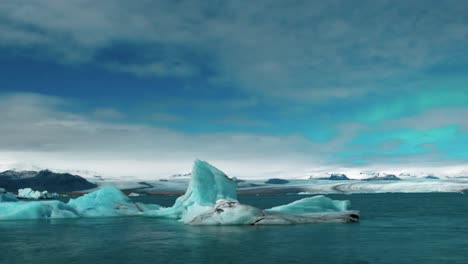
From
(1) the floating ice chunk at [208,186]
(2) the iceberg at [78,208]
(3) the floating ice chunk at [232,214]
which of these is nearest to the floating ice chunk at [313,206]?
(1) the floating ice chunk at [208,186]

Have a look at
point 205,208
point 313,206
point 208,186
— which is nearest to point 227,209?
point 205,208

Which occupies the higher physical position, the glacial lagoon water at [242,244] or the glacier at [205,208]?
the glacier at [205,208]

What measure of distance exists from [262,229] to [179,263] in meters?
10.1

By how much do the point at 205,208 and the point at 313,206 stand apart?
7688 mm

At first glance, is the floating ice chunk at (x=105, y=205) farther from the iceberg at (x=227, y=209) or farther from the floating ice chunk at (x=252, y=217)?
the floating ice chunk at (x=252, y=217)

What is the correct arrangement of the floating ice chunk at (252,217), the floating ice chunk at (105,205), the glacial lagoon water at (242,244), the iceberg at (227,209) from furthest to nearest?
the floating ice chunk at (105,205) < the iceberg at (227,209) < the floating ice chunk at (252,217) < the glacial lagoon water at (242,244)

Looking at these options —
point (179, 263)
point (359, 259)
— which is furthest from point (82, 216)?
point (359, 259)

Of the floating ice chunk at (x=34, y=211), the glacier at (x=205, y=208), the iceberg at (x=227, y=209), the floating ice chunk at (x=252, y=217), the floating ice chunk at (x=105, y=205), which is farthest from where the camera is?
the floating ice chunk at (x=105, y=205)

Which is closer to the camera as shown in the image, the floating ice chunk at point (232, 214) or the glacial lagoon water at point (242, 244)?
the glacial lagoon water at point (242, 244)

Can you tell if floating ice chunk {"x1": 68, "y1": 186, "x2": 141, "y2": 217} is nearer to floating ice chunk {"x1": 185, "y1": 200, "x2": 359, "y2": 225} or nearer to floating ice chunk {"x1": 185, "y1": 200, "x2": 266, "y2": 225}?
floating ice chunk {"x1": 185, "y1": 200, "x2": 359, "y2": 225}

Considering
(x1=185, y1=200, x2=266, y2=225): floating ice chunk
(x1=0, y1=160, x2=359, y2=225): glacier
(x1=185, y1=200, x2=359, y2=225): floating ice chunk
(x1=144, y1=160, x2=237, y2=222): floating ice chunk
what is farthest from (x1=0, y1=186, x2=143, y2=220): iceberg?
(x1=185, y1=200, x2=266, y2=225): floating ice chunk

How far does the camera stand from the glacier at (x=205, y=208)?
27547mm

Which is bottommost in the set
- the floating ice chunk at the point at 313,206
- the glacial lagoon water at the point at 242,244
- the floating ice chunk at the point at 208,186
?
the glacial lagoon water at the point at 242,244

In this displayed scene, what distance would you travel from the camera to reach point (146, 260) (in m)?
15.8
